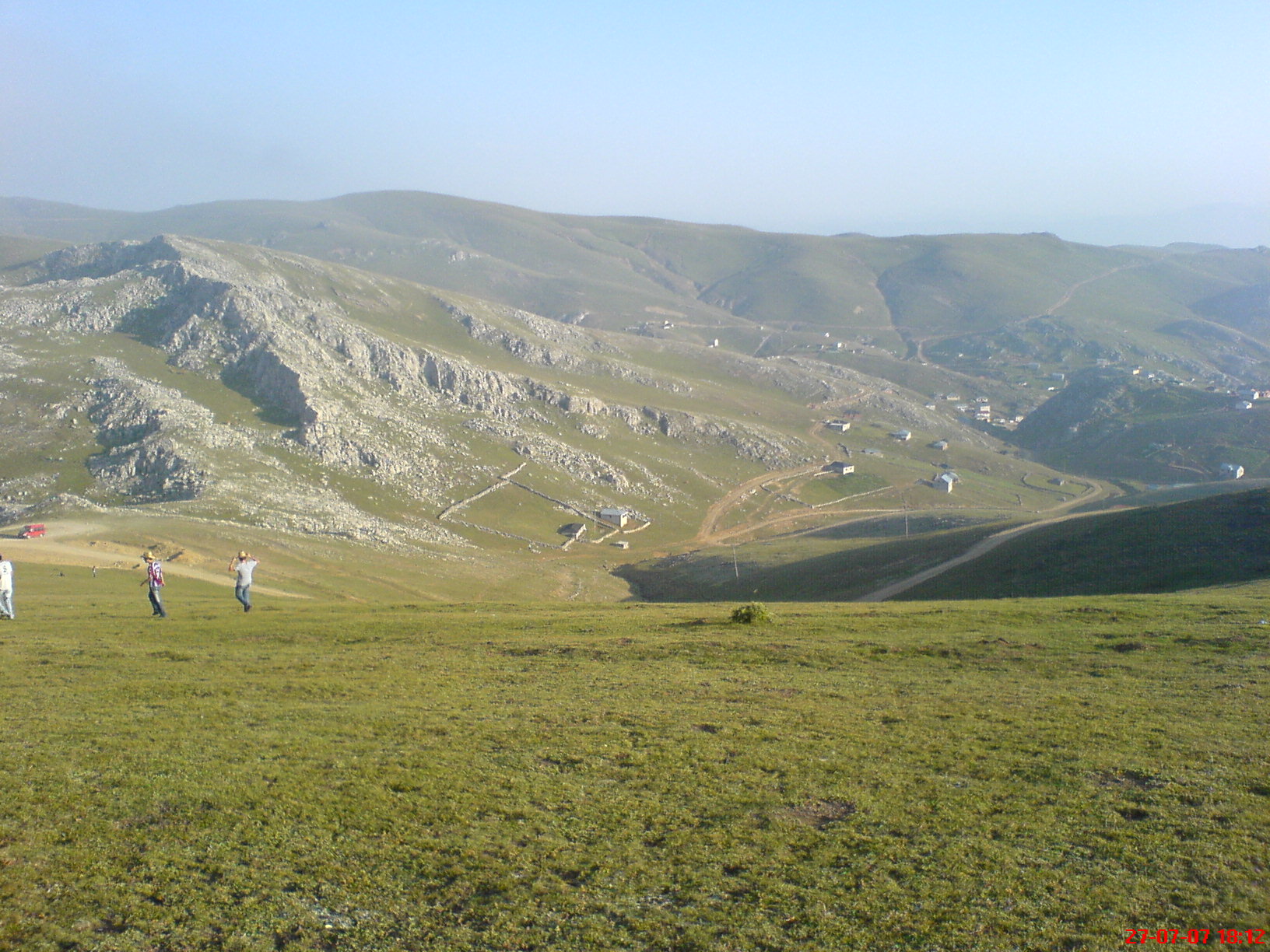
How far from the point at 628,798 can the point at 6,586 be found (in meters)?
28.1

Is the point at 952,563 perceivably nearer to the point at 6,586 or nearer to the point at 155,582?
the point at 155,582

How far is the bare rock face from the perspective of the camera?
114 meters

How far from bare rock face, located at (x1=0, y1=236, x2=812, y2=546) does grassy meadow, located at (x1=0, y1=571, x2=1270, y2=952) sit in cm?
8715

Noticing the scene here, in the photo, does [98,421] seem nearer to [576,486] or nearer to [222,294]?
[222,294]

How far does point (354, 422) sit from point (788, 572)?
9922 cm

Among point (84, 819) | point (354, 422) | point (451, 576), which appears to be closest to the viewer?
point (84, 819)

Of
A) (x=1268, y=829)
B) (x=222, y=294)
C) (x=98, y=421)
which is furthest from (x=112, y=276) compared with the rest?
(x=1268, y=829)

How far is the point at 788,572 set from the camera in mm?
76500

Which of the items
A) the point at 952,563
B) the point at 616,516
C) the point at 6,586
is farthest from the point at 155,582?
the point at 616,516

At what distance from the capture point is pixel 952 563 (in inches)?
2351

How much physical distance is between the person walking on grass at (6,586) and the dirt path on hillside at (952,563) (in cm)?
4828
